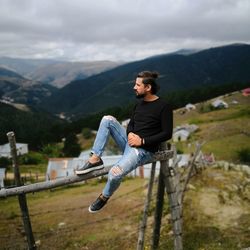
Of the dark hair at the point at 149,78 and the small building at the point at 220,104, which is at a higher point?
the dark hair at the point at 149,78

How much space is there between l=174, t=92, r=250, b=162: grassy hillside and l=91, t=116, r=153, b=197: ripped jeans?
149 ft

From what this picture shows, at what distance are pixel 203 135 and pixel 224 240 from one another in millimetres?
70063

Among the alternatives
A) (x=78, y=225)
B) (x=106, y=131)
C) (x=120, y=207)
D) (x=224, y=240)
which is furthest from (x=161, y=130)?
(x=120, y=207)

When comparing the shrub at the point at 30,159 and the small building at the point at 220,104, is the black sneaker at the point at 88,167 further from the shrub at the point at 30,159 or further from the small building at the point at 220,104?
the small building at the point at 220,104

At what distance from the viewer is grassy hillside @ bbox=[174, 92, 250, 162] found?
62.9m

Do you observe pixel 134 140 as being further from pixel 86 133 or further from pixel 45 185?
pixel 86 133

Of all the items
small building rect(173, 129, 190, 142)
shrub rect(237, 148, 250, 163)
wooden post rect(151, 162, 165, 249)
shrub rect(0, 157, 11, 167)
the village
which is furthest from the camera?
small building rect(173, 129, 190, 142)

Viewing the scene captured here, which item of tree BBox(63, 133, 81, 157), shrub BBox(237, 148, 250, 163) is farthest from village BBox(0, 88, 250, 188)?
tree BBox(63, 133, 81, 157)

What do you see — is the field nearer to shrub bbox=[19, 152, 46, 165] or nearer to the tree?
shrub bbox=[19, 152, 46, 165]

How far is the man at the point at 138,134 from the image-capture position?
5.91 m

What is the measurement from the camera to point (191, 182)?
1622 cm

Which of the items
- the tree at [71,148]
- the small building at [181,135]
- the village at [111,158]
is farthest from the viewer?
the tree at [71,148]

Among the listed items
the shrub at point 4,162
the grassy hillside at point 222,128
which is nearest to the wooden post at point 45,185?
the grassy hillside at point 222,128

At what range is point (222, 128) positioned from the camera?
7819 cm
